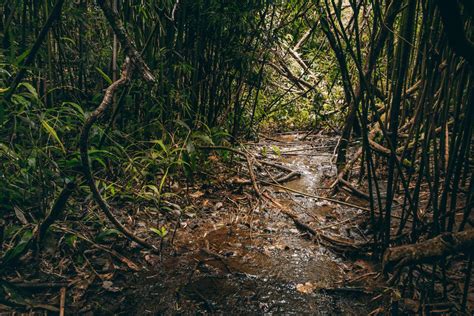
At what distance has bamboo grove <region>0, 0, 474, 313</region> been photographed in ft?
4.58

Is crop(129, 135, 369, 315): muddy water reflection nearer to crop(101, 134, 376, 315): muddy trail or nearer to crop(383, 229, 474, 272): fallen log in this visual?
crop(101, 134, 376, 315): muddy trail

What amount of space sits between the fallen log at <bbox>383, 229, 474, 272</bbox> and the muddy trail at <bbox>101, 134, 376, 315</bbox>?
0.33 m

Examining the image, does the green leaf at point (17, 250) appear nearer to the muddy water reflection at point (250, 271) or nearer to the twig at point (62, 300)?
the twig at point (62, 300)

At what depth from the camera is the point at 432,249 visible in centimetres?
125

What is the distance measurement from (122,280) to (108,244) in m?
0.24

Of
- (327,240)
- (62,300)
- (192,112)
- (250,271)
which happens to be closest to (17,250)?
(62,300)

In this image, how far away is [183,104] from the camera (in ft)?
8.87

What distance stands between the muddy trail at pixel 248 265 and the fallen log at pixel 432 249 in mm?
327

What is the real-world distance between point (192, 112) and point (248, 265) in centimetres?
145

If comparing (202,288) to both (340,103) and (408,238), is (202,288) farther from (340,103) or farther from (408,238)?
(340,103)

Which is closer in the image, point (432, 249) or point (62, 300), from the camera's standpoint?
point (432, 249)

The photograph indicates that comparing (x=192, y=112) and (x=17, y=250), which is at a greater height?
(x=192, y=112)

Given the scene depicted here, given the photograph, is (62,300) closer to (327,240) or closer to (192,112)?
(327,240)

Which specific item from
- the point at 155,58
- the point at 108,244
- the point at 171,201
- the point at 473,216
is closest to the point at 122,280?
the point at 108,244
